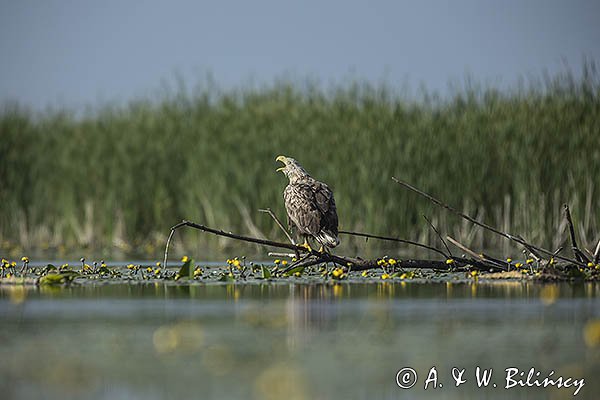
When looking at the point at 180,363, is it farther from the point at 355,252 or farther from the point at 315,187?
the point at 355,252

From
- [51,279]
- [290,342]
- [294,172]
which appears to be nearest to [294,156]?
[294,172]

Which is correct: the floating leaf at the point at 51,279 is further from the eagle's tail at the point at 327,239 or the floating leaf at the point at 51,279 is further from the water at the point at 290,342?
the eagle's tail at the point at 327,239

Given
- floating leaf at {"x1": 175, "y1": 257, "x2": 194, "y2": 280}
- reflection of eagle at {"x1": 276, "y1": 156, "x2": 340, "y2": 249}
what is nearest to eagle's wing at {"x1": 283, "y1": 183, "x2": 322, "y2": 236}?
reflection of eagle at {"x1": 276, "y1": 156, "x2": 340, "y2": 249}

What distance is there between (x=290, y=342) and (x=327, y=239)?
508 centimetres

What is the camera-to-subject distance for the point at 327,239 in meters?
10.2

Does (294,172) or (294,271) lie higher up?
(294,172)

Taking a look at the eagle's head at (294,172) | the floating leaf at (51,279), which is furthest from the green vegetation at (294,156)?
the floating leaf at (51,279)

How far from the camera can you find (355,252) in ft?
46.1

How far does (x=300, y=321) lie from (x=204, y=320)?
534 mm

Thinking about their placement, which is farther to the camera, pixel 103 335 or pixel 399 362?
pixel 103 335

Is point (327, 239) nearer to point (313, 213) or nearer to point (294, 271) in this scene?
point (313, 213)

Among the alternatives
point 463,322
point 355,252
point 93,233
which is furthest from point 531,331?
point 93,233

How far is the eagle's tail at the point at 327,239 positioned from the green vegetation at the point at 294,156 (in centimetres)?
378

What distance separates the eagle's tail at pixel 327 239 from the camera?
10164 mm
